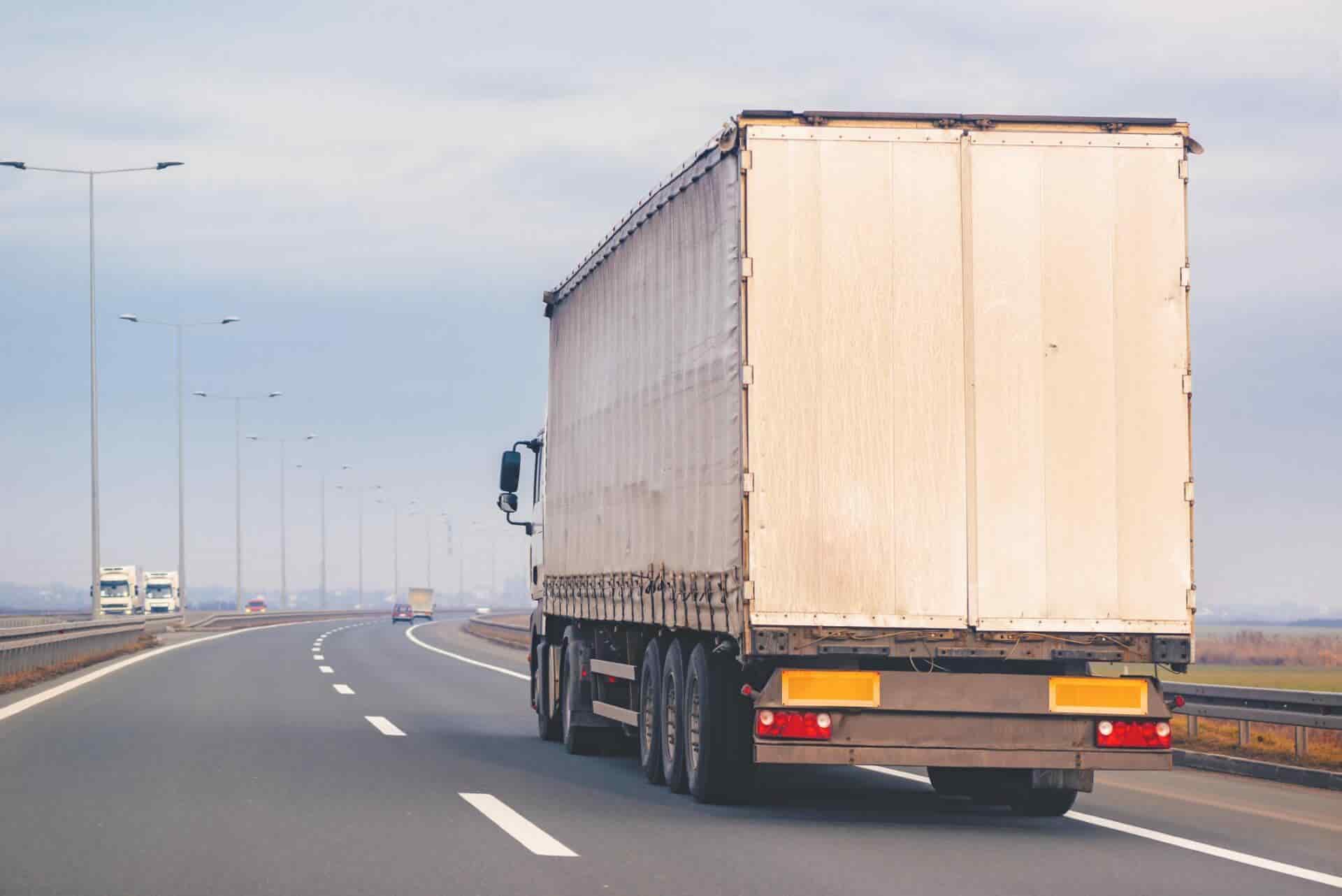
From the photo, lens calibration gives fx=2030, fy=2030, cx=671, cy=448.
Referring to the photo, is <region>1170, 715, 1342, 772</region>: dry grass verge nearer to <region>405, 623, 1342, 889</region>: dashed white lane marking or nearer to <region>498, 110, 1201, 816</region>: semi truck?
<region>405, 623, 1342, 889</region>: dashed white lane marking

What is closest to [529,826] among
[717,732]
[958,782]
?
[717,732]

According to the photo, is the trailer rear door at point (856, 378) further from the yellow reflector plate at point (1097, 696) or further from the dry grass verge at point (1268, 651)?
the dry grass verge at point (1268, 651)

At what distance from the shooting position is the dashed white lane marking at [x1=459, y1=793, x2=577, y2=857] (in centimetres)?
1041

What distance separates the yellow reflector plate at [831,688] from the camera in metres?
11.5

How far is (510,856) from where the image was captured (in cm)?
1006

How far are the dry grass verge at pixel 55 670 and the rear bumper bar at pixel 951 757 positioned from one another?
56.6ft

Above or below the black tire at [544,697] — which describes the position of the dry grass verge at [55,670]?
below

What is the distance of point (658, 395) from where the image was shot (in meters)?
14.1

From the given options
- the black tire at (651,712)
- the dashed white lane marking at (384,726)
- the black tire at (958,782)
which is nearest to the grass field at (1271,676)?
the dashed white lane marking at (384,726)

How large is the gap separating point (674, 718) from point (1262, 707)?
17.4ft

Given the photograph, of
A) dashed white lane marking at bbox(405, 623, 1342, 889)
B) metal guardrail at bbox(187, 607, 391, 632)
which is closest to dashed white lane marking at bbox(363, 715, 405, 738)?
dashed white lane marking at bbox(405, 623, 1342, 889)

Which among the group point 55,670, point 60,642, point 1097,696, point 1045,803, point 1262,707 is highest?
point 1097,696

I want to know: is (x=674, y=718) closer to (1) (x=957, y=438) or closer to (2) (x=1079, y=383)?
(1) (x=957, y=438)

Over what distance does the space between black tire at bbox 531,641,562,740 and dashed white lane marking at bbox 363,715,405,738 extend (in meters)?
1.33
